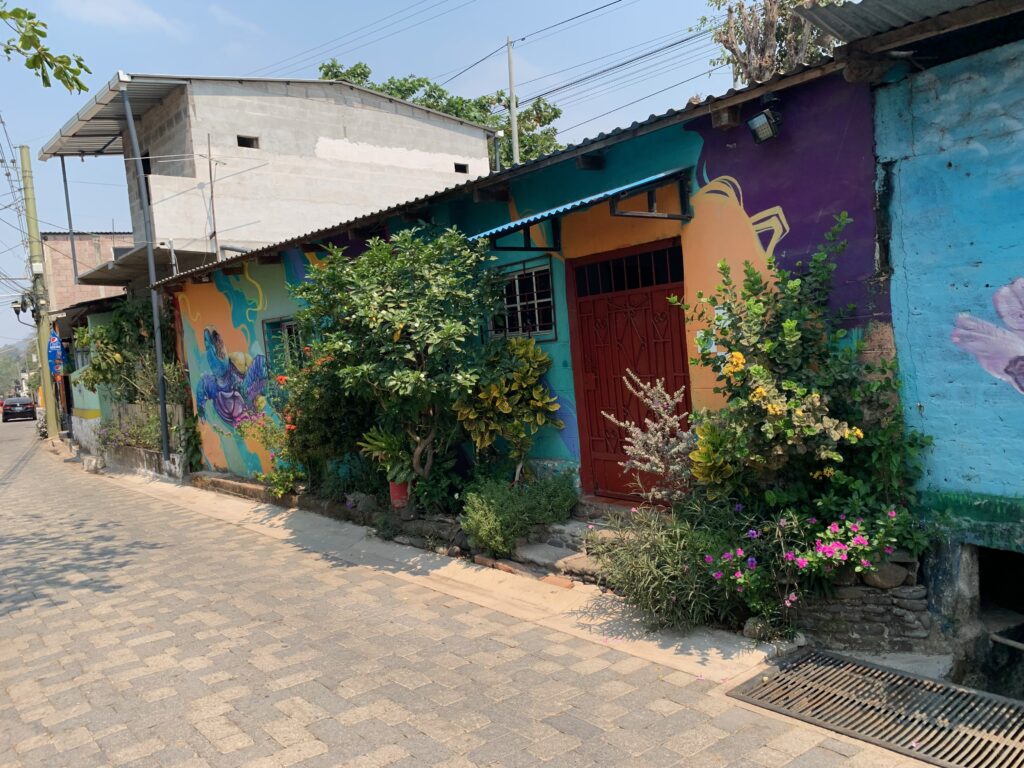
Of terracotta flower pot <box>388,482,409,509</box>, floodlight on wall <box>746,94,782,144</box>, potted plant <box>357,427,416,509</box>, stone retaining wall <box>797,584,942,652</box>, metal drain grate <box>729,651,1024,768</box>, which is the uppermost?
floodlight on wall <box>746,94,782,144</box>

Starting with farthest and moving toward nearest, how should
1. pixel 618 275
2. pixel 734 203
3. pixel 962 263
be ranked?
1. pixel 618 275
2. pixel 734 203
3. pixel 962 263

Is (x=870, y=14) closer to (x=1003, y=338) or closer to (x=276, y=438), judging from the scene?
(x=1003, y=338)

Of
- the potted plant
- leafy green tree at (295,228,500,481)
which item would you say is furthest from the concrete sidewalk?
leafy green tree at (295,228,500,481)

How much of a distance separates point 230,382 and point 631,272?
27.2 ft

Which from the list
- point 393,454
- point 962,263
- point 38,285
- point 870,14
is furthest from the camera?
point 38,285

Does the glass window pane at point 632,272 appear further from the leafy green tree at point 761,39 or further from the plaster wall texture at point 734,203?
the leafy green tree at point 761,39

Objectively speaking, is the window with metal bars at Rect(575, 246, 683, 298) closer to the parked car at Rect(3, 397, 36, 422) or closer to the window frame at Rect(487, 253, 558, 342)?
the window frame at Rect(487, 253, 558, 342)

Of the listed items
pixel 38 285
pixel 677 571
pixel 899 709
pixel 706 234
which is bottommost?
pixel 899 709

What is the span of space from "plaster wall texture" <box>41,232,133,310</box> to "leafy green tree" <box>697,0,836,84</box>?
24202mm

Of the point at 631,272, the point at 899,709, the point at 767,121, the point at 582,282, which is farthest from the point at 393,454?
the point at 899,709

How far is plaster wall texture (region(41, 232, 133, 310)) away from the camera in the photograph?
99.2ft

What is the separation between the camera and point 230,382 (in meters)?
12.5

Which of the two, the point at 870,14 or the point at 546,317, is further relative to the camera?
the point at 546,317

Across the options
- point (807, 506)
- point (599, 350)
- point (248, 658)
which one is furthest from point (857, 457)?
point (248, 658)
